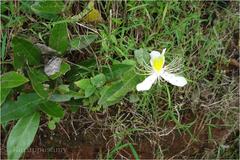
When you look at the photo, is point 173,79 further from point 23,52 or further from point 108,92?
point 23,52

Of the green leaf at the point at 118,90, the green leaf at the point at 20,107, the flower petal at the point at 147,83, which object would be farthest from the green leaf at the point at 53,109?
the flower petal at the point at 147,83

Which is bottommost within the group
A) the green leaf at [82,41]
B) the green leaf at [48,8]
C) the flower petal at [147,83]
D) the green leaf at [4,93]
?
the green leaf at [4,93]

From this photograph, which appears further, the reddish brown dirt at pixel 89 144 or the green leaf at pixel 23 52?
the reddish brown dirt at pixel 89 144

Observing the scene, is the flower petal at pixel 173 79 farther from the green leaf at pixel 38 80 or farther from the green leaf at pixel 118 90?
the green leaf at pixel 38 80

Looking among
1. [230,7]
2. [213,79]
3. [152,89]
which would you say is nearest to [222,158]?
[213,79]

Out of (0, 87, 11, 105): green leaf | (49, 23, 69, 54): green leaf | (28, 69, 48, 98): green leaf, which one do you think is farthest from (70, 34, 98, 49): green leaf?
(0, 87, 11, 105): green leaf

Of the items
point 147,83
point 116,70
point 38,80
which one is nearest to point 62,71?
point 38,80
